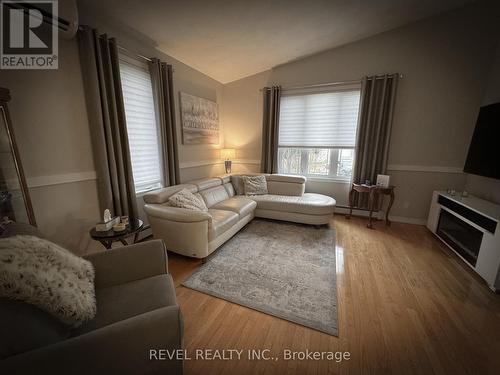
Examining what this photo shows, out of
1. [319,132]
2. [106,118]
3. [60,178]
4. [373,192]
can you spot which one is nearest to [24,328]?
[60,178]

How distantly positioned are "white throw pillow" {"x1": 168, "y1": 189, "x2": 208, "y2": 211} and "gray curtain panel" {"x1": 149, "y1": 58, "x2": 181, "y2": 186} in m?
0.64

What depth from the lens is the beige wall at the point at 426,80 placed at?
2.88m

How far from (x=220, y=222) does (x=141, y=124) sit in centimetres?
167

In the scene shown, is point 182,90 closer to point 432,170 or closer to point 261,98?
point 261,98

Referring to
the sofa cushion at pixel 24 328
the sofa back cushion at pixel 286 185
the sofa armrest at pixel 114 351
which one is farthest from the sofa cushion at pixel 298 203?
the sofa cushion at pixel 24 328

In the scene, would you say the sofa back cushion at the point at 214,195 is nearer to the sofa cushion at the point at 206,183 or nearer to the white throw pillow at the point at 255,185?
the sofa cushion at the point at 206,183

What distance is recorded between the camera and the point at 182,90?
10.5ft

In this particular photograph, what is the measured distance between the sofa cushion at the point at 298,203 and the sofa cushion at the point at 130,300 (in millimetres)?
2248

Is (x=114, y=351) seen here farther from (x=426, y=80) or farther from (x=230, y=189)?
(x=426, y=80)

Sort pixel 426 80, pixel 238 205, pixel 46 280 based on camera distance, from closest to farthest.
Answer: pixel 46 280 → pixel 238 205 → pixel 426 80

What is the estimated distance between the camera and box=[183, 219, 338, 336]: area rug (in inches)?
64.0

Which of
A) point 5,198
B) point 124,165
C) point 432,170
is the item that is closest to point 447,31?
point 432,170

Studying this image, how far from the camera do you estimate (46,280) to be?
846 mm

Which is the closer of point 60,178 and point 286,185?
point 60,178
